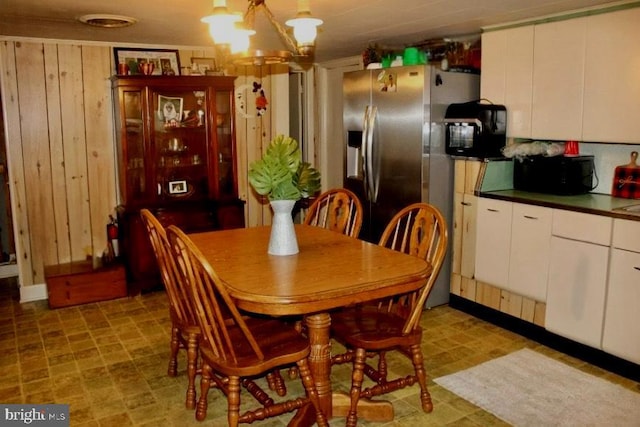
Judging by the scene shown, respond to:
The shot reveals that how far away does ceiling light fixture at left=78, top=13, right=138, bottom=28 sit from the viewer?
340 cm

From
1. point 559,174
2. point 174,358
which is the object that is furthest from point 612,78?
point 174,358

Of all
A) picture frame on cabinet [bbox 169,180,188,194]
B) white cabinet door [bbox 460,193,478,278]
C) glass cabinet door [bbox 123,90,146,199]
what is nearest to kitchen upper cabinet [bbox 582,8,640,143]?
white cabinet door [bbox 460,193,478,278]

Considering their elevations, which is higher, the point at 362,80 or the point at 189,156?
the point at 362,80

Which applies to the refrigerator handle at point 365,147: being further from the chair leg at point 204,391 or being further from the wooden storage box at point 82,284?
the chair leg at point 204,391

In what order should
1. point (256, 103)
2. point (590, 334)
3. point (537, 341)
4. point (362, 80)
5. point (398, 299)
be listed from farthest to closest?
point (256, 103), point (362, 80), point (537, 341), point (590, 334), point (398, 299)

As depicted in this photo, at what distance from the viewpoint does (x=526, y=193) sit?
3801mm

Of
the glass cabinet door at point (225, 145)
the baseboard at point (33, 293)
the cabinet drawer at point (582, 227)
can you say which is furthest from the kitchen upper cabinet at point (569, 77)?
the baseboard at point (33, 293)

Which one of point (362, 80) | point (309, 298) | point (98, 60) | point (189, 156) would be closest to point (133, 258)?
point (189, 156)

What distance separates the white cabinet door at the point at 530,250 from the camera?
3455mm

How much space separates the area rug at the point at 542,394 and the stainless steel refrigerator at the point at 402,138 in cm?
109

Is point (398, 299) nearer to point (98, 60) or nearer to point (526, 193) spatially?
point (526, 193)

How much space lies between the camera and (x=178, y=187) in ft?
15.4

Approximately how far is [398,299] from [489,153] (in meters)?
1.44

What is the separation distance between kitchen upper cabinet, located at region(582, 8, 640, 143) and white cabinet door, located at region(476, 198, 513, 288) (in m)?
0.72
